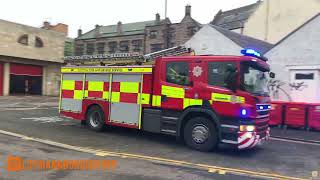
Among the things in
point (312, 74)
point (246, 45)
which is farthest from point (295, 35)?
point (246, 45)

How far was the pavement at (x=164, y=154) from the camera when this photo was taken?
793cm

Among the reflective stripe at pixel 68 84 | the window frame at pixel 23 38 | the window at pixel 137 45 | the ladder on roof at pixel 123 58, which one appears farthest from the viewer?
the window at pixel 137 45

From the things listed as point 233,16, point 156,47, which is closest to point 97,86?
point 233,16

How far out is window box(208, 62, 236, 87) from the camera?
10.1 metres

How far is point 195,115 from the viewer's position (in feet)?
35.0

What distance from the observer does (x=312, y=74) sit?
17.5m

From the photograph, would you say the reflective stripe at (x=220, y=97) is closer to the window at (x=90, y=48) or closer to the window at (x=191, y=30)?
the window at (x=191, y=30)

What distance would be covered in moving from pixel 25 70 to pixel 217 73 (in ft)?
104

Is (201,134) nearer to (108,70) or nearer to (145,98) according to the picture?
(145,98)

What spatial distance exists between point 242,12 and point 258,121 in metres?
44.8

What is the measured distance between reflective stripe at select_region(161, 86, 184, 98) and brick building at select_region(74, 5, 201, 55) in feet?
141

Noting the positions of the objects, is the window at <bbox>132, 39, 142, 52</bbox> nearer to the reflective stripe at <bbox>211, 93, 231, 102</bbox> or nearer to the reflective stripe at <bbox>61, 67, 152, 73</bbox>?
the reflective stripe at <bbox>61, 67, 152, 73</bbox>
